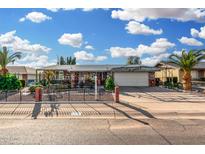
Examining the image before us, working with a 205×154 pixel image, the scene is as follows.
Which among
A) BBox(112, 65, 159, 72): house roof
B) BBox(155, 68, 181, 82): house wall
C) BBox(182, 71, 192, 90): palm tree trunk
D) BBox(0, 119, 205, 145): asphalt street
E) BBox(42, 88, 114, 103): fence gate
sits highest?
BBox(112, 65, 159, 72): house roof

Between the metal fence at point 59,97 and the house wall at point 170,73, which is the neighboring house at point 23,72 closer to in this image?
the house wall at point 170,73

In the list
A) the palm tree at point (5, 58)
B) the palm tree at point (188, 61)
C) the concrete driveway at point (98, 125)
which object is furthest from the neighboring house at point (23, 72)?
the concrete driveway at point (98, 125)

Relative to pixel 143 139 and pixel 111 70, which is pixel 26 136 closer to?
pixel 143 139

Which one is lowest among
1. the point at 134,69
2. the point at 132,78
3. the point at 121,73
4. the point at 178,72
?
the point at 132,78

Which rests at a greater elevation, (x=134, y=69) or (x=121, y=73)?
(x=134, y=69)

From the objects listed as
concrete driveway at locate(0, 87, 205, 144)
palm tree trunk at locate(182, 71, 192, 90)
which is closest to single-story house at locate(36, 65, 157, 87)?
palm tree trunk at locate(182, 71, 192, 90)

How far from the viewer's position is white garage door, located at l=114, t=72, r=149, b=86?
42.7 m

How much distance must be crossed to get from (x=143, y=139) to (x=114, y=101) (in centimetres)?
1117

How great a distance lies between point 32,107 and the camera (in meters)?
18.6

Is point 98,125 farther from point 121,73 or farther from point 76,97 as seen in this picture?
point 121,73

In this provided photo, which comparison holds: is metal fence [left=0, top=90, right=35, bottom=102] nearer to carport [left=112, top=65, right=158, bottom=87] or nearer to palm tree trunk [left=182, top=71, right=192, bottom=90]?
carport [left=112, top=65, right=158, bottom=87]

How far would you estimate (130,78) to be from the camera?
1679 inches

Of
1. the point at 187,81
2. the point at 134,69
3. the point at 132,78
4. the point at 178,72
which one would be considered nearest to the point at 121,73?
the point at 132,78

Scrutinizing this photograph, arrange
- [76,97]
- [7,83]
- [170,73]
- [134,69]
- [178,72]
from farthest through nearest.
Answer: [170,73] → [178,72] → [134,69] → [7,83] → [76,97]
